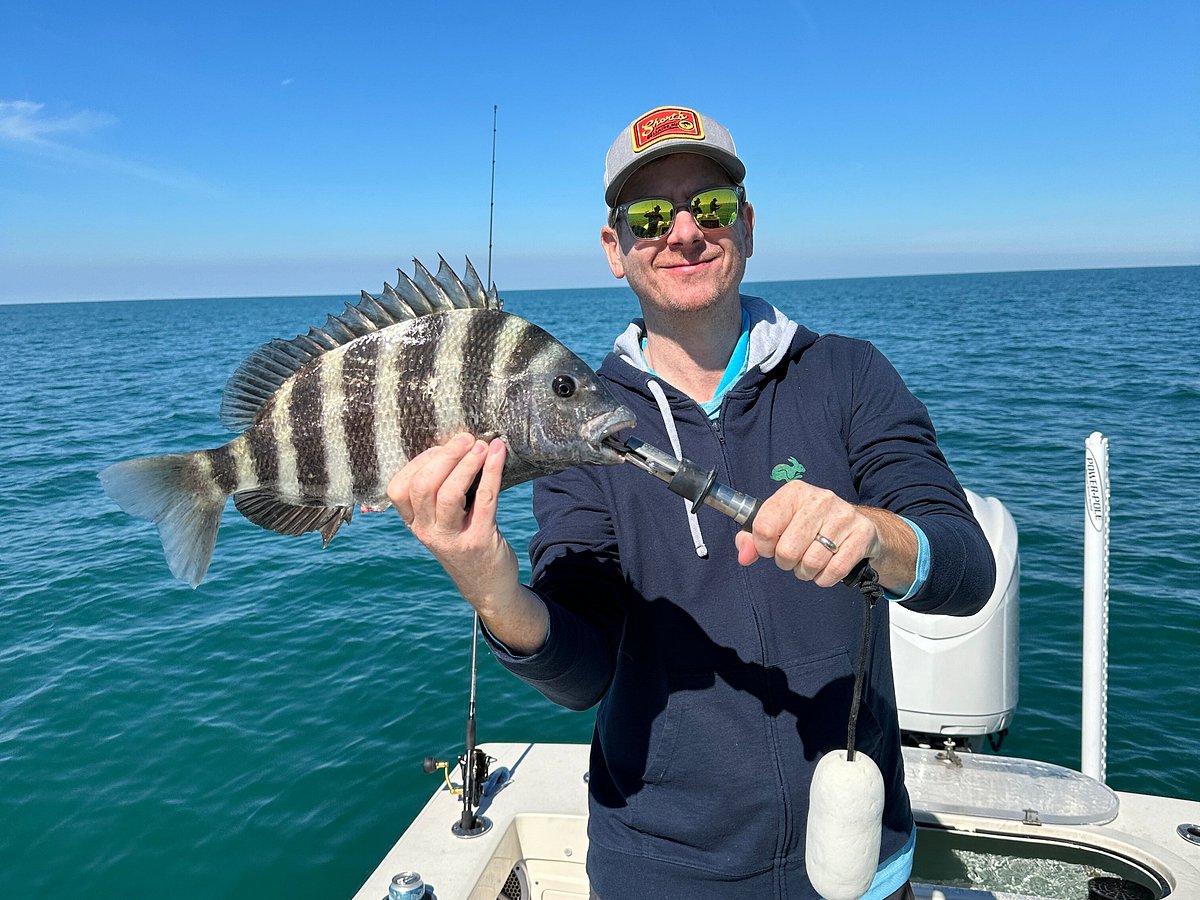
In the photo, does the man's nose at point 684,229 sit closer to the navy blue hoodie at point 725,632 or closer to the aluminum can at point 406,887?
the navy blue hoodie at point 725,632

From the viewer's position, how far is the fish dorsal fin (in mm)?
2357

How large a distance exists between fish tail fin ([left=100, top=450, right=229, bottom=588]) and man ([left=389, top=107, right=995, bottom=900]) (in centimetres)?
82

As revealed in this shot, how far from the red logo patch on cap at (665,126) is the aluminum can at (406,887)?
3.22 metres

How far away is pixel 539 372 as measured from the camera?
2.22 metres

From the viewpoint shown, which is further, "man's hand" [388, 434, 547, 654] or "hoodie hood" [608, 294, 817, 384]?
"hoodie hood" [608, 294, 817, 384]

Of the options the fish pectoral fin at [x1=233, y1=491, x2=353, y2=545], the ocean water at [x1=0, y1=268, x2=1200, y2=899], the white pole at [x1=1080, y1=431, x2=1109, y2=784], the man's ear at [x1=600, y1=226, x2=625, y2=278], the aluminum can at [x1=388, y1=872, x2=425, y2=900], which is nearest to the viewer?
the fish pectoral fin at [x1=233, y1=491, x2=353, y2=545]

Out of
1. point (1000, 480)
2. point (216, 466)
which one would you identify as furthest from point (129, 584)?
point (1000, 480)

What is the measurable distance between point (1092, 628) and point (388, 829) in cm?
549

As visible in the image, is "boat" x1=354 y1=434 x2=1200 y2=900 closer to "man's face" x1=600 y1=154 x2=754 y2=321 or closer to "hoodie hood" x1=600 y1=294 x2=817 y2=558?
"hoodie hood" x1=600 y1=294 x2=817 y2=558

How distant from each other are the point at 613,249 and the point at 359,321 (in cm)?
93

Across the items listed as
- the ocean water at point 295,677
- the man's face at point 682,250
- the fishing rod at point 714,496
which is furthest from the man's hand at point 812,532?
the ocean water at point 295,677

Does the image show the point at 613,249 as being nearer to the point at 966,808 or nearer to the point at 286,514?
the point at 286,514

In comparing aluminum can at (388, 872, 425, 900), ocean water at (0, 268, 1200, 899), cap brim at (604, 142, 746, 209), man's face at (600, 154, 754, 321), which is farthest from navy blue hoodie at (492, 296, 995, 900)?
ocean water at (0, 268, 1200, 899)

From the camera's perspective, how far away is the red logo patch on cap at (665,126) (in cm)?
250
